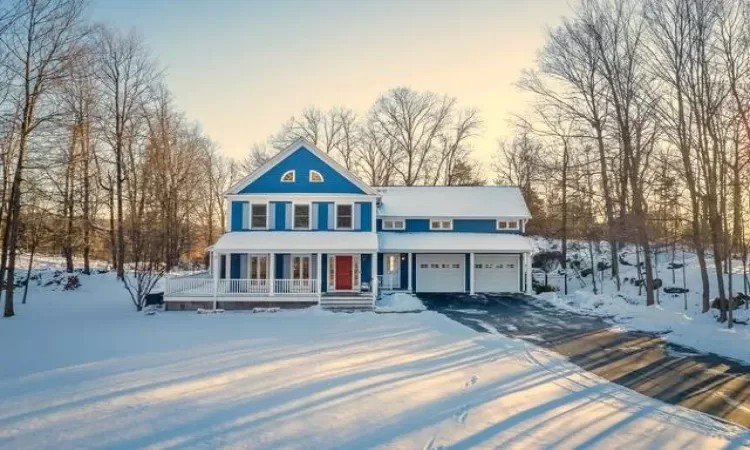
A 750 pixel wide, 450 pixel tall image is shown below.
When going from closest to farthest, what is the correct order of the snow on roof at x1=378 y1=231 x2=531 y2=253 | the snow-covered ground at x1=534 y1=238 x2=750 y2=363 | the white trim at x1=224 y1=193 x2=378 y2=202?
the snow-covered ground at x1=534 y1=238 x2=750 y2=363, the white trim at x1=224 y1=193 x2=378 y2=202, the snow on roof at x1=378 y1=231 x2=531 y2=253

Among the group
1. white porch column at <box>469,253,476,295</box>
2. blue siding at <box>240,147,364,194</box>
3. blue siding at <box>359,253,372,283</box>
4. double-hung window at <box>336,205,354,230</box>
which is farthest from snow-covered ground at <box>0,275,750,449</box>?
white porch column at <box>469,253,476,295</box>

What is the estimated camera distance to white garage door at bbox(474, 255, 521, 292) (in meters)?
26.7

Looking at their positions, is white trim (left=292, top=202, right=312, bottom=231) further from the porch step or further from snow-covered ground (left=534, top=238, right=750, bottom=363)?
snow-covered ground (left=534, top=238, right=750, bottom=363)

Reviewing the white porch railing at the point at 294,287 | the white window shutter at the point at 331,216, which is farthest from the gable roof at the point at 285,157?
the white porch railing at the point at 294,287

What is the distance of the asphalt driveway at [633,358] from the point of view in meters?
8.52

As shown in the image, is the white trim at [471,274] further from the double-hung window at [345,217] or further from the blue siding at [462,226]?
the double-hung window at [345,217]

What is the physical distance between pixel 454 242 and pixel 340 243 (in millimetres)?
6662

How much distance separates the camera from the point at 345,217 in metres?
24.0

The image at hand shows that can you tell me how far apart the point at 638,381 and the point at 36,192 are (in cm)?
1898

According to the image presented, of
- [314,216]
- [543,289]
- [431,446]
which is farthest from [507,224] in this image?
[431,446]

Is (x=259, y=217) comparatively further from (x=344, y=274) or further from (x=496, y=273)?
(x=496, y=273)

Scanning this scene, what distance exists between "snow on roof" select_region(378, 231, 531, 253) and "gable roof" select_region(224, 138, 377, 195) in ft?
11.8

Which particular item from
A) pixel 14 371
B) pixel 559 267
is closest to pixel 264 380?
pixel 14 371

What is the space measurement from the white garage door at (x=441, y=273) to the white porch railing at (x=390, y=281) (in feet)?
3.65
